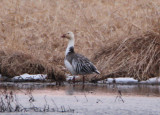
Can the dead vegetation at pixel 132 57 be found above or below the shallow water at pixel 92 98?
above

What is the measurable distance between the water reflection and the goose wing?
415 millimetres

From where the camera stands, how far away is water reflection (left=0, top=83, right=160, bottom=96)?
427 inches

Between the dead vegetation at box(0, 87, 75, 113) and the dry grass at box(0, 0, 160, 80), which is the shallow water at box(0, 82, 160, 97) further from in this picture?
the dead vegetation at box(0, 87, 75, 113)

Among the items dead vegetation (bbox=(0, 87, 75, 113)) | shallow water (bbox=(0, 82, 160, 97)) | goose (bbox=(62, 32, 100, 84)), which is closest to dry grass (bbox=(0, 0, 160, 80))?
goose (bbox=(62, 32, 100, 84))

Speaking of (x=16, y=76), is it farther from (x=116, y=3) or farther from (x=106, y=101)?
(x=116, y=3)

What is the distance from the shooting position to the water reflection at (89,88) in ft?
35.6

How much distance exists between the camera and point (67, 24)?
723 inches

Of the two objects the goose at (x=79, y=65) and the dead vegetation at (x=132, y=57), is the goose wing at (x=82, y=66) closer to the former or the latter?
the goose at (x=79, y=65)

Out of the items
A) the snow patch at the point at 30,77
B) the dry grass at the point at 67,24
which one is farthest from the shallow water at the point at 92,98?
the dry grass at the point at 67,24

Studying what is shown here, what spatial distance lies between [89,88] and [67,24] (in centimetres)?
712

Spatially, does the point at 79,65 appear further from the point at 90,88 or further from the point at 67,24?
the point at 67,24

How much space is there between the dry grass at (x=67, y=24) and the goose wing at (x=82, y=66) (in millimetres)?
450

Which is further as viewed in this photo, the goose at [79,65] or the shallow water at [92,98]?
the goose at [79,65]

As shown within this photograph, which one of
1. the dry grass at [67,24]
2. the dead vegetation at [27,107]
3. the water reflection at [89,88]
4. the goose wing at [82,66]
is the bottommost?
the dead vegetation at [27,107]
